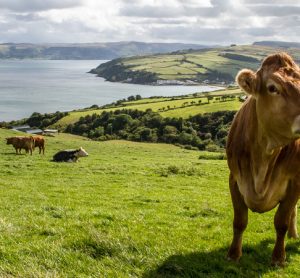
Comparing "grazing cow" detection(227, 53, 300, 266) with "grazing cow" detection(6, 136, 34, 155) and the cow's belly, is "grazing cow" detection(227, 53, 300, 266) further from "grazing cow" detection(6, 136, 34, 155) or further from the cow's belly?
"grazing cow" detection(6, 136, 34, 155)

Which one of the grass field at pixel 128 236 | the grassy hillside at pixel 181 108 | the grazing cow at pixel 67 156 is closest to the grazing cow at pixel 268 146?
the grass field at pixel 128 236

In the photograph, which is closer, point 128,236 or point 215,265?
point 215,265

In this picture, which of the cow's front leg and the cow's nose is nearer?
the cow's nose

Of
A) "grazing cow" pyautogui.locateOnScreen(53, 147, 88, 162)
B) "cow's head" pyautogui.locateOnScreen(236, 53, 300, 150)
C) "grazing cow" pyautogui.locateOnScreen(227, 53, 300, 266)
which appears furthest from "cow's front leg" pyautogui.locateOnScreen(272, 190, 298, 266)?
"grazing cow" pyautogui.locateOnScreen(53, 147, 88, 162)

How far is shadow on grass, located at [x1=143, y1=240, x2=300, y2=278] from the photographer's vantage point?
20.8ft

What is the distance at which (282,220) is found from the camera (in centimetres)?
672

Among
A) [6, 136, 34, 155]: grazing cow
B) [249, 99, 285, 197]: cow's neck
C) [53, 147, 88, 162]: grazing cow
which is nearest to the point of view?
[249, 99, 285, 197]: cow's neck

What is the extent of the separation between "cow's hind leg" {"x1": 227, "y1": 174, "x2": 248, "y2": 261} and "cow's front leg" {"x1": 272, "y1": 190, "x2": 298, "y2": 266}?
50 cm

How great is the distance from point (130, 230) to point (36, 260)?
102 inches

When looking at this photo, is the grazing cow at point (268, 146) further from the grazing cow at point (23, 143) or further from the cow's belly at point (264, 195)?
the grazing cow at point (23, 143)

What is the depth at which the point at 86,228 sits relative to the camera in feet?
26.6

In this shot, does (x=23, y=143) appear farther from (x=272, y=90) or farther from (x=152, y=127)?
(x=152, y=127)

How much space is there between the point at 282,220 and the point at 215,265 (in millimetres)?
1235

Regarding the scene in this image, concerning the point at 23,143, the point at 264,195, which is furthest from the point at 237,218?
the point at 23,143
